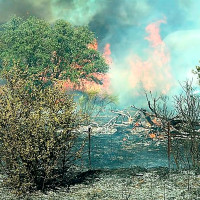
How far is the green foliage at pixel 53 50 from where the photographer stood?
48.7 metres

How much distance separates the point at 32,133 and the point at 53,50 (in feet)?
116

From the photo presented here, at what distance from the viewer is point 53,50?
164 feet

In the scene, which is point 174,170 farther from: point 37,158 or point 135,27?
point 135,27

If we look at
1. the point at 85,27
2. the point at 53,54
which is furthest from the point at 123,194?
the point at 85,27

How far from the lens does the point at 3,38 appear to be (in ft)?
181

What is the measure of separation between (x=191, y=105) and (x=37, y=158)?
790 cm

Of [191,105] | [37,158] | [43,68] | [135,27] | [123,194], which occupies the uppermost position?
[135,27]

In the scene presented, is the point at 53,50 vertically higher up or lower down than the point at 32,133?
higher up

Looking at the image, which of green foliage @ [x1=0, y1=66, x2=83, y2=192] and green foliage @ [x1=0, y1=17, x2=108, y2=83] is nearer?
green foliage @ [x1=0, y1=66, x2=83, y2=192]

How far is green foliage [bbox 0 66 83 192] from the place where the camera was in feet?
52.9

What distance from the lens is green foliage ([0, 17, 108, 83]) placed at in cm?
4869

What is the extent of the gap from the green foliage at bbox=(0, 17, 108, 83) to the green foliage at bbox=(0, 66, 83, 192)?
29988mm

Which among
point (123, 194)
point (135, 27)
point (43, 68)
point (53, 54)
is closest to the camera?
point (123, 194)

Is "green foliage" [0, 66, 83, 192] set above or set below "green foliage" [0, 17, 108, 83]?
below
